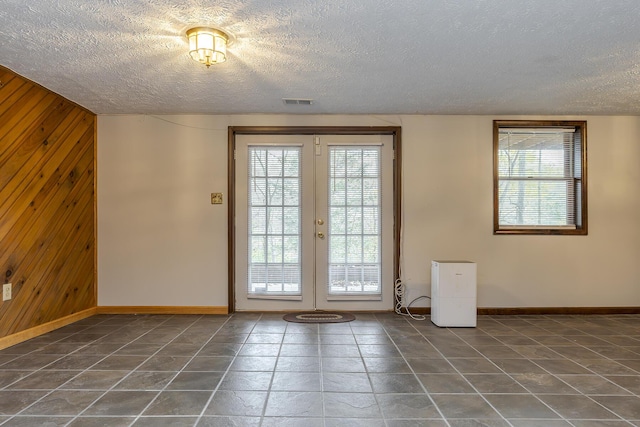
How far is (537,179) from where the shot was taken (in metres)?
4.09

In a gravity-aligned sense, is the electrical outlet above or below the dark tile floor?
above

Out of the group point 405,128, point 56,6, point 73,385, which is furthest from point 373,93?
point 73,385

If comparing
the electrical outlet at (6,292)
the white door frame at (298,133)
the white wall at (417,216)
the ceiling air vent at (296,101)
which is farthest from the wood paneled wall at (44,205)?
the ceiling air vent at (296,101)

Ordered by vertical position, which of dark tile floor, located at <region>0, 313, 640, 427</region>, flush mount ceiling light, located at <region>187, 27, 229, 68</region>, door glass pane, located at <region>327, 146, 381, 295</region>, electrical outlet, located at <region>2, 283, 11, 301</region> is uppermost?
flush mount ceiling light, located at <region>187, 27, 229, 68</region>

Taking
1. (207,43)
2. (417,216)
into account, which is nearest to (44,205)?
(207,43)

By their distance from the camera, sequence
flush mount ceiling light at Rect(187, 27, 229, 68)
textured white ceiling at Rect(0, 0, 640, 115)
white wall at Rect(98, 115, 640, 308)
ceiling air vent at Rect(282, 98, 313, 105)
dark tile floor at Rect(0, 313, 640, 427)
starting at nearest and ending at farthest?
dark tile floor at Rect(0, 313, 640, 427)
textured white ceiling at Rect(0, 0, 640, 115)
flush mount ceiling light at Rect(187, 27, 229, 68)
ceiling air vent at Rect(282, 98, 313, 105)
white wall at Rect(98, 115, 640, 308)

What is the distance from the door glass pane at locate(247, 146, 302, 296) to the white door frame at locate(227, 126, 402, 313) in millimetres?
179

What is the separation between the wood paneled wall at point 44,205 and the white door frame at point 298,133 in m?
1.44

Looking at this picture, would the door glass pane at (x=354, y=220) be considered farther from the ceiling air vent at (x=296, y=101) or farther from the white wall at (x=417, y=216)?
the ceiling air vent at (x=296, y=101)

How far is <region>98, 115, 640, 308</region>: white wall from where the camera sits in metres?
3.99

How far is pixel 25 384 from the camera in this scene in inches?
85.8

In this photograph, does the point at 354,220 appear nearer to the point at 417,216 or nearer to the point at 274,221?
the point at 417,216

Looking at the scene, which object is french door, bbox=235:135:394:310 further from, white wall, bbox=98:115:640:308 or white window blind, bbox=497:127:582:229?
white window blind, bbox=497:127:582:229

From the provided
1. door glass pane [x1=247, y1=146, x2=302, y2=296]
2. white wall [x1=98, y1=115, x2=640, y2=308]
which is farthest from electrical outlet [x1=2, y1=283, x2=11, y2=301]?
door glass pane [x1=247, y1=146, x2=302, y2=296]
